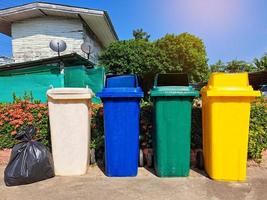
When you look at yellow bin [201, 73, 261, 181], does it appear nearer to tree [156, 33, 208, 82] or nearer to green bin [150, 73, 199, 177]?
green bin [150, 73, 199, 177]

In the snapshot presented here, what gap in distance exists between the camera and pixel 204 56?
3152 centimetres

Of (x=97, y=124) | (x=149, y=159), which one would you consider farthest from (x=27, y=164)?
(x=149, y=159)

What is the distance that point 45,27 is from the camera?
A: 15141 mm

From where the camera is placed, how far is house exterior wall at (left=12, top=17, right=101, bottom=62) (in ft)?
48.5

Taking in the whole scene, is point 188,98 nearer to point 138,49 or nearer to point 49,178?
point 49,178

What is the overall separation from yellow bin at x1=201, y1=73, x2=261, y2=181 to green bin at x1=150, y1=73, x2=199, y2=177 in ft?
1.12

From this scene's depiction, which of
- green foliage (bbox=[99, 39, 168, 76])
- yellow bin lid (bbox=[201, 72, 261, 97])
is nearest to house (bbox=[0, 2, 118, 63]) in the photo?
green foliage (bbox=[99, 39, 168, 76])

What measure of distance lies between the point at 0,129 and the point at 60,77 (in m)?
4.69

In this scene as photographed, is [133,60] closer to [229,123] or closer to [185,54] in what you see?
[229,123]

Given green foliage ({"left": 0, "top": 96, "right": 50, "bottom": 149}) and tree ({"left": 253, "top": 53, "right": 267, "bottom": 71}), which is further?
tree ({"left": 253, "top": 53, "right": 267, "bottom": 71})

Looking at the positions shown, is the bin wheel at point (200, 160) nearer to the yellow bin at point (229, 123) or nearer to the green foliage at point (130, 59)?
the yellow bin at point (229, 123)

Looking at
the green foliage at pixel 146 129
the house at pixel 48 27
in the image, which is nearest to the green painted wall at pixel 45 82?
the house at pixel 48 27

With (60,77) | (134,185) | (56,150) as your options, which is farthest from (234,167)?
(60,77)

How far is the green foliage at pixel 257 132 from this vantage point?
15.9 ft
